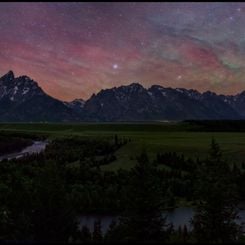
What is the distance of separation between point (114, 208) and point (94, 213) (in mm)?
2105

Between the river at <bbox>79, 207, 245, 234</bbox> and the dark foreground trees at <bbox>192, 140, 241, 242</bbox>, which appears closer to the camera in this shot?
the dark foreground trees at <bbox>192, 140, 241, 242</bbox>

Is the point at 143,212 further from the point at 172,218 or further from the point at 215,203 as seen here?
the point at 172,218

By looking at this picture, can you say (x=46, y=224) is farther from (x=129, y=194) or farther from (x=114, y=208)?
(x=114, y=208)

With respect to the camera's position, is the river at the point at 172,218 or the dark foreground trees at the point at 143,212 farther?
the river at the point at 172,218

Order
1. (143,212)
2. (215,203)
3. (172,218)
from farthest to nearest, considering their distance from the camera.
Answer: (172,218) < (215,203) < (143,212)

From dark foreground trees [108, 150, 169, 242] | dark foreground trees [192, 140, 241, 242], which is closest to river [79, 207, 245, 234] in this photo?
dark foreground trees [192, 140, 241, 242]

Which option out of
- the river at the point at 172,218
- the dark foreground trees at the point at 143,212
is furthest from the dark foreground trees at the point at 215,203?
the river at the point at 172,218

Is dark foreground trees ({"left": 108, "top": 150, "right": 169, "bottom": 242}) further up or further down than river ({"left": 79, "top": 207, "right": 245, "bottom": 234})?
further up

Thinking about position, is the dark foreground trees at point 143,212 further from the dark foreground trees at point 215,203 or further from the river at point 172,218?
the river at point 172,218

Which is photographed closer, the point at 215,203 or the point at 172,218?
the point at 215,203

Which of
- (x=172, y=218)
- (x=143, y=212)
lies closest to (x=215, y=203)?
(x=143, y=212)

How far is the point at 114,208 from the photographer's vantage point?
130ft

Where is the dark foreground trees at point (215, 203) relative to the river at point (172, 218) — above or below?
above

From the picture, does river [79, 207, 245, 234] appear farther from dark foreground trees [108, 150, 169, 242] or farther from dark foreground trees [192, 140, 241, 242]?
dark foreground trees [108, 150, 169, 242]
